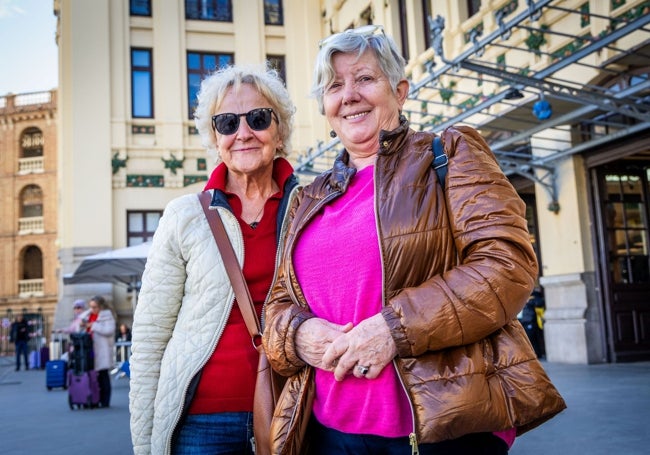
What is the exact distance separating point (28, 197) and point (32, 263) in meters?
4.15

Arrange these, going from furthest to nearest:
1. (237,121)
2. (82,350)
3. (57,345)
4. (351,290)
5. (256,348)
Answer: (57,345) < (82,350) < (237,121) < (256,348) < (351,290)

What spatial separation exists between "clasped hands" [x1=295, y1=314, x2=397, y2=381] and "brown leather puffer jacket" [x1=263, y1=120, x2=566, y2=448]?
1.5 inches

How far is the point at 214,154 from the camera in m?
2.95

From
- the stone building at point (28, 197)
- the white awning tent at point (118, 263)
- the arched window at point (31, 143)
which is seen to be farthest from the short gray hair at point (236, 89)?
the arched window at point (31, 143)

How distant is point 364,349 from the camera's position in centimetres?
180

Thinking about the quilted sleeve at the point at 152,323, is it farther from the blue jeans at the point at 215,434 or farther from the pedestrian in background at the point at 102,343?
the pedestrian in background at the point at 102,343

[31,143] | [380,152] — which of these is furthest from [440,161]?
[31,143]

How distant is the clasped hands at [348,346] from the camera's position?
70.2 inches

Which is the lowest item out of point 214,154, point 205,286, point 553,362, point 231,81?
point 553,362

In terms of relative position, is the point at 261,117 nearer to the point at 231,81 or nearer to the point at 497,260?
the point at 231,81

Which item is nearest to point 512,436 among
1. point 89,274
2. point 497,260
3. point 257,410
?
point 497,260

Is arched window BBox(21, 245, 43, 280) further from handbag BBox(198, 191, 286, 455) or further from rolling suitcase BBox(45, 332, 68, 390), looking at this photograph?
handbag BBox(198, 191, 286, 455)

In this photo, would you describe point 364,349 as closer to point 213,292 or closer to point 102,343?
point 213,292

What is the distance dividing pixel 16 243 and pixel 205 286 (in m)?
43.0
